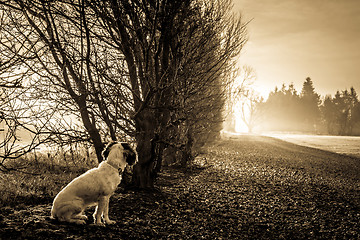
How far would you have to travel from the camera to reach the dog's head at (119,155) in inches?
185

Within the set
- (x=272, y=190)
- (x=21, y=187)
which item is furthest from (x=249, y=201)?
(x=21, y=187)

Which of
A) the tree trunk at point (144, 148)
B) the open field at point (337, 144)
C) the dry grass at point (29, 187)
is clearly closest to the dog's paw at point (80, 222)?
the dry grass at point (29, 187)

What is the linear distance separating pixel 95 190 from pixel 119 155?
2.48ft

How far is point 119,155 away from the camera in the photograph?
475 cm

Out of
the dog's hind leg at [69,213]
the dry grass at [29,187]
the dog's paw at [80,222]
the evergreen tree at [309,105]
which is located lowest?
the dry grass at [29,187]

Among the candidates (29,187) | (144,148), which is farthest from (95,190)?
(29,187)

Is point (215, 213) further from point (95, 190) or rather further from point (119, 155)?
point (95, 190)

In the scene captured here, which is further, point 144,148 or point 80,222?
point 144,148

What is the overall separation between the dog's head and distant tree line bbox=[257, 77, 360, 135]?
69150mm

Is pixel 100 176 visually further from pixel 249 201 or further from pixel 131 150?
pixel 249 201

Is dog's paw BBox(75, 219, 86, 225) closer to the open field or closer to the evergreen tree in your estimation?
the open field

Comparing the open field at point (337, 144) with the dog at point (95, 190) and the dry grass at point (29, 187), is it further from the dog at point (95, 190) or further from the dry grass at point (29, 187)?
the dog at point (95, 190)

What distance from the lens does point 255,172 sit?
12594 mm

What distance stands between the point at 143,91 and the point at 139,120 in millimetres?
785
